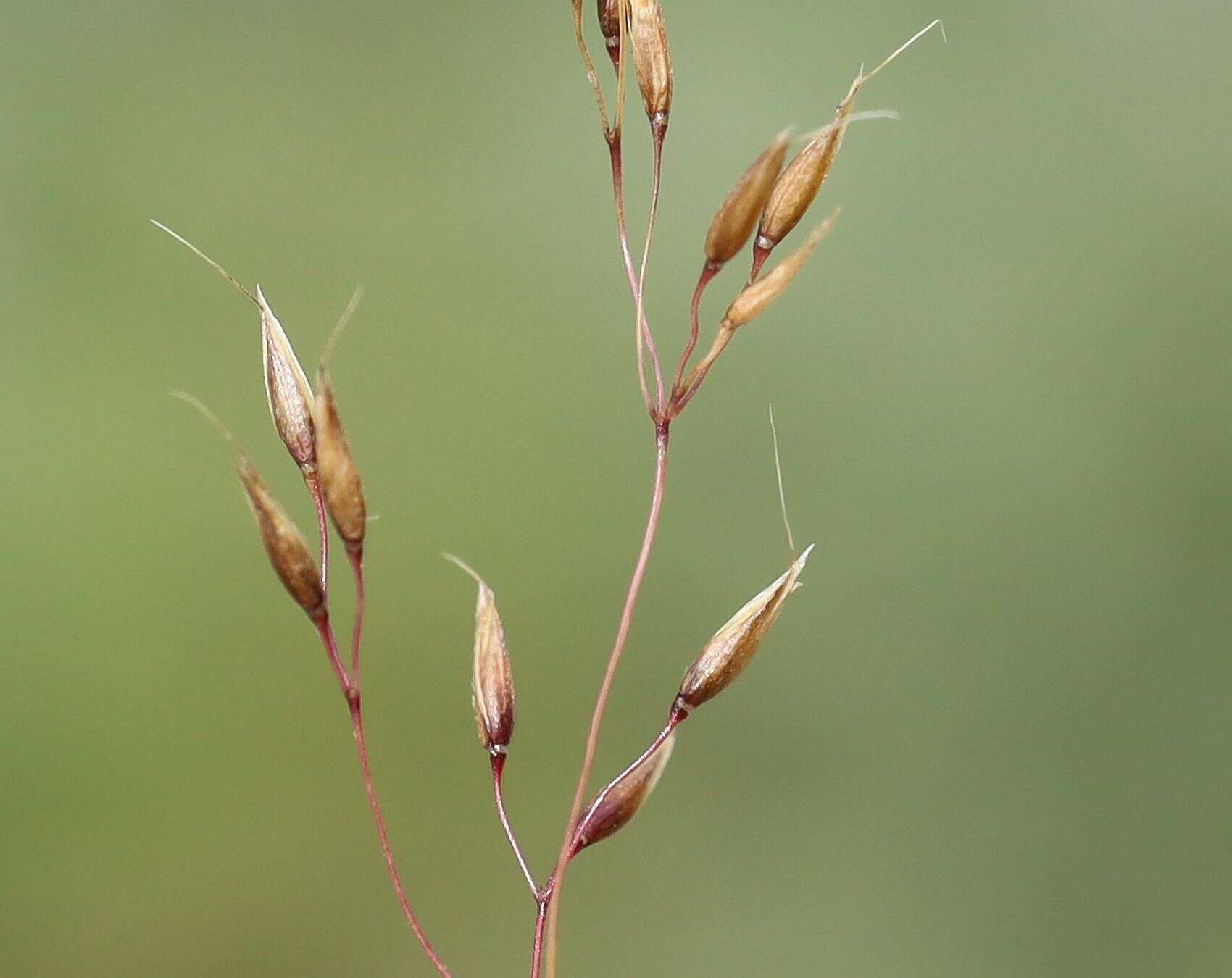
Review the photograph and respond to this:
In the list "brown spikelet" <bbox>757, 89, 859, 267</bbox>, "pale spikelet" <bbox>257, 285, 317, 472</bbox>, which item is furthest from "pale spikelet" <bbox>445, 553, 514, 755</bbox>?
"brown spikelet" <bbox>757, 89, 859, 267</bbox>

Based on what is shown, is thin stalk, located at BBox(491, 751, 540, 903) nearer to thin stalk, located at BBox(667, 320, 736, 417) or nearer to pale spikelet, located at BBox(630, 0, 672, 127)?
thin stalk, located at BBox(667, 320, 736, 417)

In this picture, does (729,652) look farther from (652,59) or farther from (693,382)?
(652,59)

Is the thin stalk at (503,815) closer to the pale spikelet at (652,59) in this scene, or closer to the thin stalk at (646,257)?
the thin stalk at (646,257)

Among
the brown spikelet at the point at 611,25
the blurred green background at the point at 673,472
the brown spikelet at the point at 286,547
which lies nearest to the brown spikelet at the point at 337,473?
the brown spikelet at the point at 286,547

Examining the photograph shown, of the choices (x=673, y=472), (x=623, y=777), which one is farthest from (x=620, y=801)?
(x=673, y=472)

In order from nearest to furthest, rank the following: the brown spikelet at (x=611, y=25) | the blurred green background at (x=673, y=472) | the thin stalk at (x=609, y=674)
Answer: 1. the thin stalk at (x=609, y=674)
2. the brown spikelet at (x=611, y=25)
3. the blurred green background at (x=673, y=472)

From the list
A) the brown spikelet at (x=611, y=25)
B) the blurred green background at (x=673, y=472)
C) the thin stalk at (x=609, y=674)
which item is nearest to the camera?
the thin stalk at (x=609, y=674)
